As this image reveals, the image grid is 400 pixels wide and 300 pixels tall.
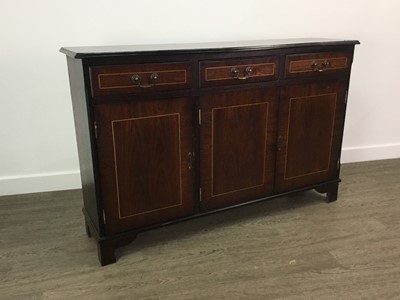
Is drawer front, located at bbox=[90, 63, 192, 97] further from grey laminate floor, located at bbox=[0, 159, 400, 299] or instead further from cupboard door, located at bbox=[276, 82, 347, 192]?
grey laminate floor, located at bbox=[0, 159, 400, 299]

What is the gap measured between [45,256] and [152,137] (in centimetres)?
78

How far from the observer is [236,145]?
193 cm

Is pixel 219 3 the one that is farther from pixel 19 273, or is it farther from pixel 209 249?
pixel 19 273

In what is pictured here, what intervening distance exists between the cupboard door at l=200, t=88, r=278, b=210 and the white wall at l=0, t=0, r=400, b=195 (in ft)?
2.50

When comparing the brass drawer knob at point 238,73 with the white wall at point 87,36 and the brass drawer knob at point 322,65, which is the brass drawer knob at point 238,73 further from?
the white wall at point 87,36

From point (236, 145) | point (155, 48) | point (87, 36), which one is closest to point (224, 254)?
point (236, 145)

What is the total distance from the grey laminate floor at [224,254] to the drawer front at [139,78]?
0.79 metres

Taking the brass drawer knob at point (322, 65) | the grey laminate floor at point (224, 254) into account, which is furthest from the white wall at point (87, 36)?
the brass drawer knob at point (322, 65)

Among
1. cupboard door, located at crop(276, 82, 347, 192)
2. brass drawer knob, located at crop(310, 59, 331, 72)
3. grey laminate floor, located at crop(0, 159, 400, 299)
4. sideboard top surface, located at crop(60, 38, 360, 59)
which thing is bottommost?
grey laminate floor, located at crop(0, 159, 400, 299)

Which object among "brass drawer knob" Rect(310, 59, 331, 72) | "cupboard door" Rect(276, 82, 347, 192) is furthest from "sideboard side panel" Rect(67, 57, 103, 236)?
"brass drawer knob" Rect(310, 59, 331, 72)

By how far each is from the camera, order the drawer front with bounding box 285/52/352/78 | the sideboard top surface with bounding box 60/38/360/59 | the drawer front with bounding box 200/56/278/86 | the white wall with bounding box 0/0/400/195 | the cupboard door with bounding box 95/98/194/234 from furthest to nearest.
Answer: the white wall with bounding box 0/0/400/195 → the drawer front with bounding box 285/52/352/78 → the drawer front with bounding box 200/56/278/86 → the cupboard door with bounding box 95/98/194/234 → the sideboard top surface with bounding box 60/38/360/59

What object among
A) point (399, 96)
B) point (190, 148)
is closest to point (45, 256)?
point (190, 148)

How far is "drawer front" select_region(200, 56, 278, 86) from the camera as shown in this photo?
68.5 inches

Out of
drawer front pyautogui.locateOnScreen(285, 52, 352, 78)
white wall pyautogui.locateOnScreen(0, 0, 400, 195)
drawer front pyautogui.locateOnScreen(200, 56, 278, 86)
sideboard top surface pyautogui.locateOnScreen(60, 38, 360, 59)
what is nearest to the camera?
sideboard top surface pyautogui.locateOnScreen(60, 38, 360, 59)
